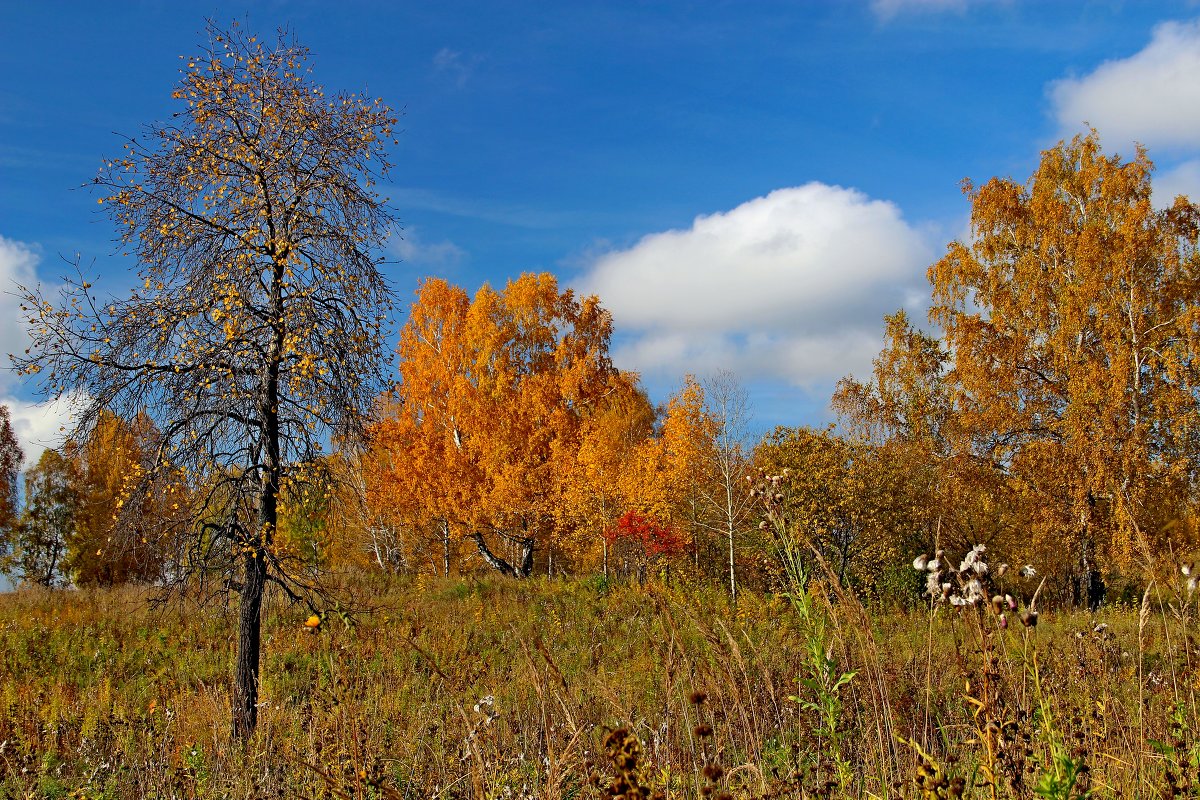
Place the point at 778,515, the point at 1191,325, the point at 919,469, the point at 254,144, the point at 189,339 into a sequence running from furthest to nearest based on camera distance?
1. the point at 919,469
2. the point at 1191,325
3. the point at 254,144
4. the point at 189,339
5. the point at 778,515

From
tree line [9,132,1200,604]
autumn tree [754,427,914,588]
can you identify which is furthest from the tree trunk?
autumn tree [754,427,914,588]

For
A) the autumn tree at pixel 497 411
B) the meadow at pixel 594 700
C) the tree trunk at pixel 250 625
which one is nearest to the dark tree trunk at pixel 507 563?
the autumn tree at pixel 497 411

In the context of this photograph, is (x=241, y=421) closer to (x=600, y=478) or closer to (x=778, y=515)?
(x=778, y=515)

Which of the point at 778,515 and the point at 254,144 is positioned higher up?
the point at 254,144

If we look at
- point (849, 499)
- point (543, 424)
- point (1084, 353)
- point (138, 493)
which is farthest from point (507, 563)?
point (138, 493)

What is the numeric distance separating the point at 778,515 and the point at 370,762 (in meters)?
2.13

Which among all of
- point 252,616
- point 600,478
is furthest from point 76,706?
point 600,478

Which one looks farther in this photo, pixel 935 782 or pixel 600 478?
pixel 600 478

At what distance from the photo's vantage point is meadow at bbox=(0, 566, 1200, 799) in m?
2.66

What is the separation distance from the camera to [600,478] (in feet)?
72.2

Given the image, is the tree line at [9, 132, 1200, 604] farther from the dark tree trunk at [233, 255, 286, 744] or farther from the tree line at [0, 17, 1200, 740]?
the dark tree trunk at [233, 255, 286, 744]

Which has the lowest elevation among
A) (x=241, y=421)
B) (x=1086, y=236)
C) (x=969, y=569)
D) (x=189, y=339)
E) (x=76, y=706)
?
(x=76, y=706)

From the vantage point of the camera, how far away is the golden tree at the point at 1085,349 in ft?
54.1

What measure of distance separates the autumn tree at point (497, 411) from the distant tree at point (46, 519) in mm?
19609
